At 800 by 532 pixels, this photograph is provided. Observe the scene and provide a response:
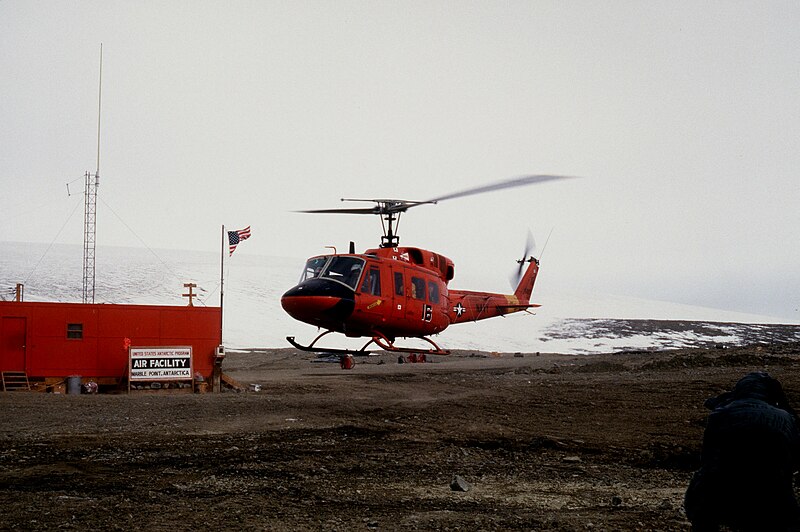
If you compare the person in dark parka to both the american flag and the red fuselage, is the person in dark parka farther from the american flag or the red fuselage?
the american flag

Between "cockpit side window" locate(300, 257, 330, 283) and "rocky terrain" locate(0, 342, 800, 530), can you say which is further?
"cockpit side window" locate(300, 257, 330, 283)

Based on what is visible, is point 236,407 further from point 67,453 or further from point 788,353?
point 788,353

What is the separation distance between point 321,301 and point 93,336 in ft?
24.7

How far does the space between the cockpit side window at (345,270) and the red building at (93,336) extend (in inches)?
212

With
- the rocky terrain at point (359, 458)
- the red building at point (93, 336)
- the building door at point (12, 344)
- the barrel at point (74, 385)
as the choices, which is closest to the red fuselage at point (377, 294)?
the rocky terrain at point (359, 458)

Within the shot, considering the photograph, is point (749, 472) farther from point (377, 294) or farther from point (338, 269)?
point (377, 294)

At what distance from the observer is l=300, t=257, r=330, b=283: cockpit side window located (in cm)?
1700

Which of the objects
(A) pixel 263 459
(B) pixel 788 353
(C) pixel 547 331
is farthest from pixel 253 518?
(C) pixel 547 331

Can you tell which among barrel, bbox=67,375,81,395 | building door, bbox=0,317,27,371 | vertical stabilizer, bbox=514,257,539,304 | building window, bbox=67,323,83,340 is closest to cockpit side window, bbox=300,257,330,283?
building window, bbox=67,323,83,340

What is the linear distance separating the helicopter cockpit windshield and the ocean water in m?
27.2

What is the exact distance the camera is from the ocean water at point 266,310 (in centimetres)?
4962

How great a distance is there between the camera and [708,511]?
13.5 ft

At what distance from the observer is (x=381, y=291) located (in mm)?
17516

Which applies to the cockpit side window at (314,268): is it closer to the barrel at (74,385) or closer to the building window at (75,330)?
the building window at (75,330)
